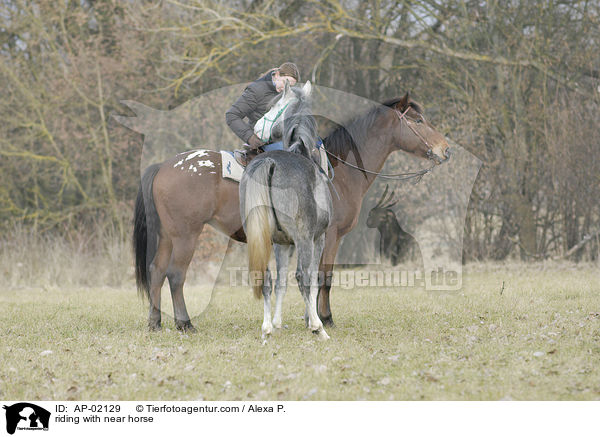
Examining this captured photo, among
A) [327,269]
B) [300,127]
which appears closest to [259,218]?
[300,127]

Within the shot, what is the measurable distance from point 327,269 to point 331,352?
Answer: 155 cm

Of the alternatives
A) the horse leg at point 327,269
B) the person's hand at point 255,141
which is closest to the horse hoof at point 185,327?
the horse leg at point 327,269

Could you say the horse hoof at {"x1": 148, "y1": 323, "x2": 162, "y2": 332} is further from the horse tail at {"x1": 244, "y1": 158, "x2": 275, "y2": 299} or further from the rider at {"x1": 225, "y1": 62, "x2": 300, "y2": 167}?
the rider at {"x1": 225, "y1": 62, "x2": 300, "y2": 167}

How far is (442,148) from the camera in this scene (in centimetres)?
735

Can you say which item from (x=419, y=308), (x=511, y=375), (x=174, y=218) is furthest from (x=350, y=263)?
(x=511, y=375)

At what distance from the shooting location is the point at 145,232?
7.20 m

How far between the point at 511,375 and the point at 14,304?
7.73 m

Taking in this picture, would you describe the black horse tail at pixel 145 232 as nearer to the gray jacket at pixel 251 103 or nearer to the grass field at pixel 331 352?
the grass field at pixel 331 352

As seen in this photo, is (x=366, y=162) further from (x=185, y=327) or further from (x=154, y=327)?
(x=154, y=327)

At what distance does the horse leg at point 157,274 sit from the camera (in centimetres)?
702

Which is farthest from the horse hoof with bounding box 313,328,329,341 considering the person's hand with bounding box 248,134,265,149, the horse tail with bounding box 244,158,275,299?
the person's hand with bounding box 248,134,265,149

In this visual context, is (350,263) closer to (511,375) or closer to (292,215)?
(292,215)

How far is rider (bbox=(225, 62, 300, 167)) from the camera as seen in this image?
6.55m

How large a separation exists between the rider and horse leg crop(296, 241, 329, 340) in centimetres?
126
